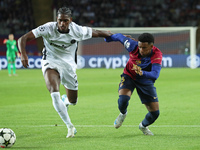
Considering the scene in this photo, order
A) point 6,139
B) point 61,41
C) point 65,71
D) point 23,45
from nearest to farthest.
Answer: point 6,139
point 23,45
point 61,41
point 65,71

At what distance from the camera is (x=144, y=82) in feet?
23.9

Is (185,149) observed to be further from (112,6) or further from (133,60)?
(112,6)

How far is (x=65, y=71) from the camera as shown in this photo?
25.2 feet

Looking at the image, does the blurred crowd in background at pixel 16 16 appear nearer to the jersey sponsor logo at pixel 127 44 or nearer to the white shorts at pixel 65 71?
the white shorts at pixel 65 71

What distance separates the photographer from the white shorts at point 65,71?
752cm

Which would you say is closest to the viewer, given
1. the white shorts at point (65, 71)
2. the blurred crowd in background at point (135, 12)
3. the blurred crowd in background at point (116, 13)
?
the white shorts at point (65, 71)

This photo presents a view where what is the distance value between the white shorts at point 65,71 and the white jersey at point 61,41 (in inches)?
2.4

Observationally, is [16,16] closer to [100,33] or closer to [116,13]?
[116,13]

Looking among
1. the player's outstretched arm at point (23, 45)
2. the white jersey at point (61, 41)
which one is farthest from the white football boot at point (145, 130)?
the player's outstretched arm at point (23, 45)

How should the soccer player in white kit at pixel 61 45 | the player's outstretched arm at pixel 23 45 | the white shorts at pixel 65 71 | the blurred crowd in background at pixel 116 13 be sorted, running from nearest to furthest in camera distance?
the player's outstretched arm at pixel 23 45 → the soccer player in white kit at pixel 61 45 → the white shorts at pixel 65 71 → the blurred crowd in background at pixel 116 13

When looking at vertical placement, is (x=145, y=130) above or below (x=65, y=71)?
below

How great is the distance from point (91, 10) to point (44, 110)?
27.7 meters

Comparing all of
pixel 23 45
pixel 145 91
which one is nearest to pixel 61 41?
pixel 23 45

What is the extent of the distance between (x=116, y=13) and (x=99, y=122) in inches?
1145
